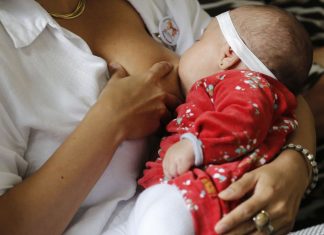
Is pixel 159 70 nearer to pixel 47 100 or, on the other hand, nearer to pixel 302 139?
pixel 47 100

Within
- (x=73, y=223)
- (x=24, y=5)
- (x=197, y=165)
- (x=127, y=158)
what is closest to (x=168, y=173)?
(x=197, y=165)

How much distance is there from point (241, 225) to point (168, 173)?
0.60 ft

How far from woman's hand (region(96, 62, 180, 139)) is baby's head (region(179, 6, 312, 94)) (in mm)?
82

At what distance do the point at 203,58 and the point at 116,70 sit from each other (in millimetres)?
217

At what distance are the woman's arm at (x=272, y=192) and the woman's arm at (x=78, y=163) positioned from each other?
0.28 meters

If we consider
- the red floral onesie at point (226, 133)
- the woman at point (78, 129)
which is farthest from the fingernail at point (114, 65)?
the red floral onesie at point (226, 133)

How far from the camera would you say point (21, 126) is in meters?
1.00

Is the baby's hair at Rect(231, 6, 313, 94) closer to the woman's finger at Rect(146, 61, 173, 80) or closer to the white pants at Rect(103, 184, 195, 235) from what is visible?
the woman's finger at Rect(146, 61, 173, 80)

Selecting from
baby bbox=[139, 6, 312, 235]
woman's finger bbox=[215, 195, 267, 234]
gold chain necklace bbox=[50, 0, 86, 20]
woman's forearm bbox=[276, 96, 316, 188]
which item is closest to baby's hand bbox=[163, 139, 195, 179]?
baby bbox=[139, 6, 312, 235]

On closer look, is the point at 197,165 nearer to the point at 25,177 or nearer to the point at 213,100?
the point at 213,100


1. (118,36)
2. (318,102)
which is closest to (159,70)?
(118,36)

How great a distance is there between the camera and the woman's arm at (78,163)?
3.05 ft

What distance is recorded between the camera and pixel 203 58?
3.81 ft

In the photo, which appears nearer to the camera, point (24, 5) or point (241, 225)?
point (241, 225)
